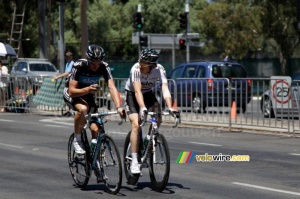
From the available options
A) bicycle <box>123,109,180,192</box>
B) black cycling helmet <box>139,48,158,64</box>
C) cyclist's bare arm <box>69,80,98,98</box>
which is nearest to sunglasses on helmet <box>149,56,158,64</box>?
black cycling helmet <box>139,48,158,64</box>

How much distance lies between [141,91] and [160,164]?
1.13 meters

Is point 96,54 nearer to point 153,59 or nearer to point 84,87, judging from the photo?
point 84,87

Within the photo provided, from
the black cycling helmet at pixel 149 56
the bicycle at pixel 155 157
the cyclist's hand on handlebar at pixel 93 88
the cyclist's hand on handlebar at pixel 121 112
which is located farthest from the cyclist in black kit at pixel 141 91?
the cyclist's hand on handlebar at pixel 93 88

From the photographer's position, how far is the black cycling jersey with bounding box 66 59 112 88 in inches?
428

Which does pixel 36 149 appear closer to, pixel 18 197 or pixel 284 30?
pixel 18 197

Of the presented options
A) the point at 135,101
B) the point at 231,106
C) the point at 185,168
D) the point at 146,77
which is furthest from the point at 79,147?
the point at 231,106

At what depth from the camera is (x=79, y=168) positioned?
11.3 m

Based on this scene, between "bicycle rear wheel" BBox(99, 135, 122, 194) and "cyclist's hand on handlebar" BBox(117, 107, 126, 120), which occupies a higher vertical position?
"cyclist's hand on handlebar" BBox(117, 107, 126, 120)

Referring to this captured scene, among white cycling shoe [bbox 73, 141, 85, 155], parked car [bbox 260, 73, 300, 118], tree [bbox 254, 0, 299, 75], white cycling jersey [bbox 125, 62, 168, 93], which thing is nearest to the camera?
white cycling shoe [bbox 73, 141, 85, 155]

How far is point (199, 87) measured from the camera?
2105 centimetres

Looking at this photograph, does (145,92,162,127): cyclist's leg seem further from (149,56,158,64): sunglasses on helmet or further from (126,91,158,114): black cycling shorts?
(149,56,158,64): sunglasses on helmet

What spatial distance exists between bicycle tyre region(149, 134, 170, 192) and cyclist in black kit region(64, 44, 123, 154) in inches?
29.8

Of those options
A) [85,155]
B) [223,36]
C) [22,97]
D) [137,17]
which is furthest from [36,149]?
[223,36]

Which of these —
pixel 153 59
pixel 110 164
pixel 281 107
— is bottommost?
pixel 281 107
